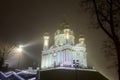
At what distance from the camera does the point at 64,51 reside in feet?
227

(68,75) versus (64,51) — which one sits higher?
(64,51)

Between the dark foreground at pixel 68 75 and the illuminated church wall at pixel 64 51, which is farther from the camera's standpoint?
the illuminated church wall at pixel 64 51

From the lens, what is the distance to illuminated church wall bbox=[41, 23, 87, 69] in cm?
6900

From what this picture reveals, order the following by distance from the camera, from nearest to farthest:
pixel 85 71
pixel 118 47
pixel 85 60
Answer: pixel 118 47 → pixel 85 71 → pixel 85 60

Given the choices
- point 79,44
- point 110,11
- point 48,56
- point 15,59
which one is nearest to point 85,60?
point 79,44

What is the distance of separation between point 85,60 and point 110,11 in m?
58.6

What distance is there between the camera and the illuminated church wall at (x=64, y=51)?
6900 cm

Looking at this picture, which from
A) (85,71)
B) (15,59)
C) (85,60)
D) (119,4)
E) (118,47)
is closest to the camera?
(118,47)

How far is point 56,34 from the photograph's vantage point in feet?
245

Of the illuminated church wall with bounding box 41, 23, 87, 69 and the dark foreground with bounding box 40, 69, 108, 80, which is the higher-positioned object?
the illuminated church wall with bounding box 41, 23, 87, 69

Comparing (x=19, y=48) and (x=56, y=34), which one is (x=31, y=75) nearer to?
(x=19, y=48)

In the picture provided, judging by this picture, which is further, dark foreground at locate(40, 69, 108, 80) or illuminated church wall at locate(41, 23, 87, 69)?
illuminated church wall at locate(41, 23, 87, 69)

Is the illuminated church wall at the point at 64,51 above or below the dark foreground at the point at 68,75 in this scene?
above

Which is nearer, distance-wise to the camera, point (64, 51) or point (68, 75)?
point (68, 75)
